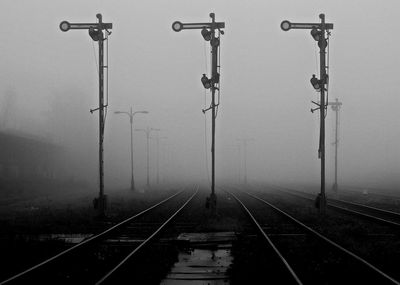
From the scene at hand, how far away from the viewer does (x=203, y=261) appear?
11969mm

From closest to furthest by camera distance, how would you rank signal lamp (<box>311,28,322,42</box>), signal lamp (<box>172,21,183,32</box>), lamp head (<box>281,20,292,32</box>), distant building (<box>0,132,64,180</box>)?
lamp head (<box>281,20,292,32</box>) → signal lamp (<box>172,21,183,32</box>) → signal lamp (<box>311,28,322,42</box>) → distant building (<box>0,132,64,180</box>)

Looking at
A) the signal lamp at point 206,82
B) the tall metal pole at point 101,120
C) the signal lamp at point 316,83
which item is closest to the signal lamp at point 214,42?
the signal lamp at point 206,82

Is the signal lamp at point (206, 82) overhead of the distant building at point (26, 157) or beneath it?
overhead

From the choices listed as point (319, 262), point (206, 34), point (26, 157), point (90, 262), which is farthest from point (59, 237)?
point (26, 157)

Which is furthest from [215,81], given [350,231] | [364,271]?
[364,271]

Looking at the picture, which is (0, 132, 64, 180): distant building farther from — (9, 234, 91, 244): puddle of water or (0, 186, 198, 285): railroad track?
(0, 186, 198, 285): railroad track

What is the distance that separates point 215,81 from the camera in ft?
78.7

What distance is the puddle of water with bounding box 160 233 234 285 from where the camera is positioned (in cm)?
990

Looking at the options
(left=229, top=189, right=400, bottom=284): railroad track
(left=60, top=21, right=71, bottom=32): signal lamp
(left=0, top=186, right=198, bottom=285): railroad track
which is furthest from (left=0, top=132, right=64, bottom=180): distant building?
(left=229, top=189, right=400, bottom=284): railroad track

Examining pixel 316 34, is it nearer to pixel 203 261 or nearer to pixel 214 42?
pixel 214 42

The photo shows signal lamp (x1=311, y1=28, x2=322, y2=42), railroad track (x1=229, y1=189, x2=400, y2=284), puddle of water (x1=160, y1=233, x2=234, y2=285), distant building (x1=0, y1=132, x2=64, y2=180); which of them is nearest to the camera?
railroad track (x1=229, y1=189, x2=400, y2=284)

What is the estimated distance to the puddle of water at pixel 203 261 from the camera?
9897 mm

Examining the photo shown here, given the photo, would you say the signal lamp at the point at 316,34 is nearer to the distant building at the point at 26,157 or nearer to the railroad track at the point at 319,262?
the railroad track at the point at 319,262

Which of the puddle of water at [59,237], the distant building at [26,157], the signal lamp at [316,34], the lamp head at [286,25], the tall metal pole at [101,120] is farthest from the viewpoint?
the distant building at [26,157]
